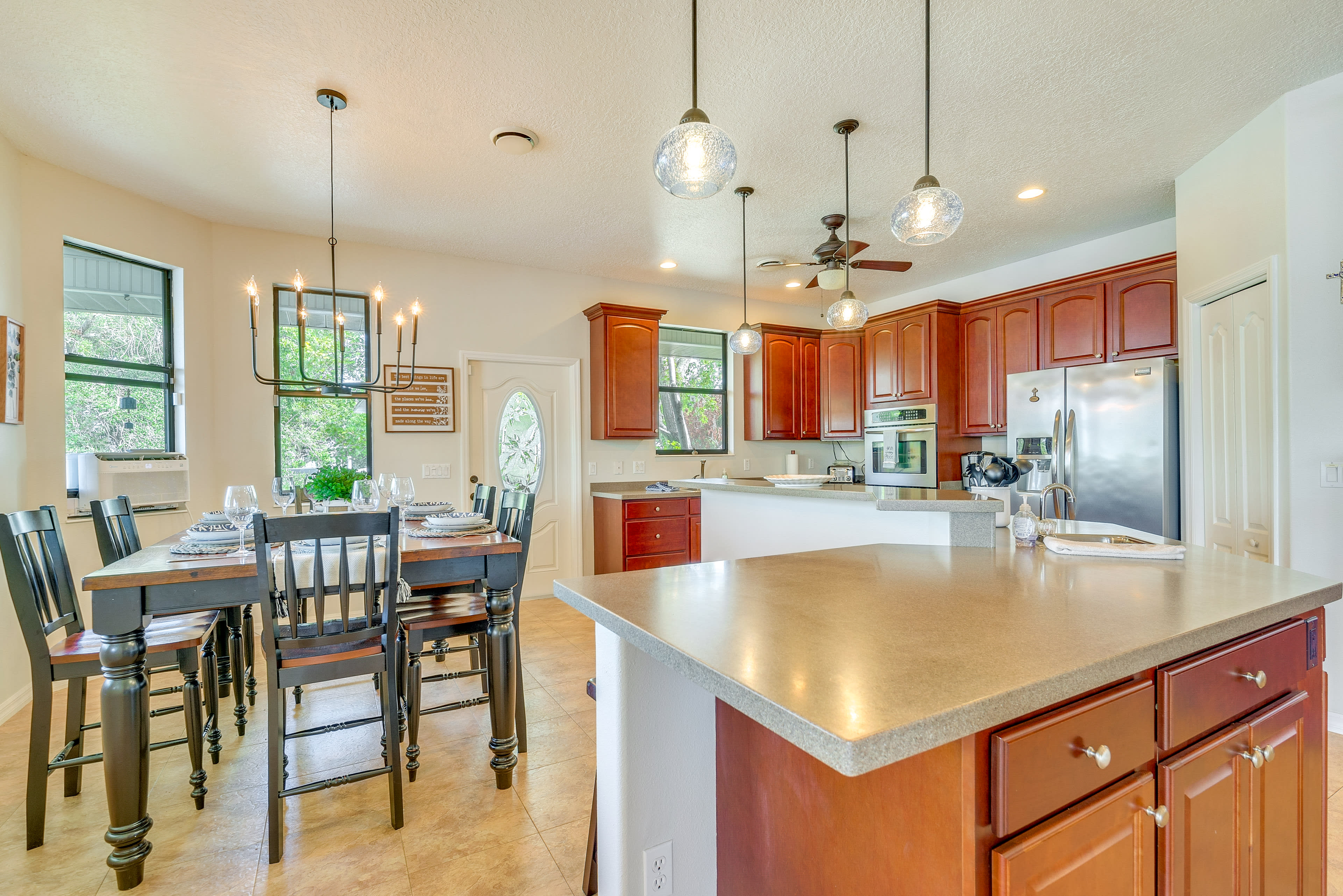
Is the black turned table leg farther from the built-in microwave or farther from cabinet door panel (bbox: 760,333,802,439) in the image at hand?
cabinet door panel (bbox: 760,333,802,439)

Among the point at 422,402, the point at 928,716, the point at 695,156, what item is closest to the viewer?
the point at 928,716

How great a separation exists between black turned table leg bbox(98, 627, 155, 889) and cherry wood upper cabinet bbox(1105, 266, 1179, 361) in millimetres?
4949

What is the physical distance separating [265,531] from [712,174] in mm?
1500

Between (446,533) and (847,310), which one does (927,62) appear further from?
(446,533)

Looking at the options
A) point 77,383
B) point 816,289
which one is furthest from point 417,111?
point 816,289

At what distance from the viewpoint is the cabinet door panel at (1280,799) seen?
1175mm

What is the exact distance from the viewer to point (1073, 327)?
13.6 feet

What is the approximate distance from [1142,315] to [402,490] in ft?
14.4

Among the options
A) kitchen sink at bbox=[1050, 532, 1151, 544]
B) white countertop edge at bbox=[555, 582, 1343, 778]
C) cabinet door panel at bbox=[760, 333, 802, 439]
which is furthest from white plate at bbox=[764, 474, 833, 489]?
cabinet door panel at bbox=[760, 333, 802, 439]

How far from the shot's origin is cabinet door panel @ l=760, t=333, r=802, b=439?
5.61 meters

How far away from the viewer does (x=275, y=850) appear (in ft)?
5.65

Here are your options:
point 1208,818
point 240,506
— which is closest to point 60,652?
point 240,506

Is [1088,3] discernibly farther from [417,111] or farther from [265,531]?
[265,531]

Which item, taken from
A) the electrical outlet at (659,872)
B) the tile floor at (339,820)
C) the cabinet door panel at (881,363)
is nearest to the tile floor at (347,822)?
the tile floor at (339,820)
